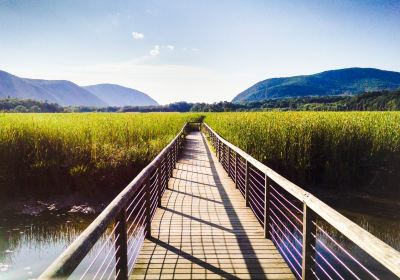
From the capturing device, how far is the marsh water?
6.88 m

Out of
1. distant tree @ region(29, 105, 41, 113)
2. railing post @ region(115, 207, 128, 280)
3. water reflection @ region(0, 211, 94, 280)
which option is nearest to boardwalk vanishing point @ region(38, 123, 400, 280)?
railing post @ region(115, 207, 128, 280)

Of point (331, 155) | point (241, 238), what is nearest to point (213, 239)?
point (241, 238)

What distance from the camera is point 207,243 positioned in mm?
4840

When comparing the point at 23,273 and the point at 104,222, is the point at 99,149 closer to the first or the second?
the point at 23,273

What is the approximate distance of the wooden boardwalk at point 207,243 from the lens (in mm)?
3910

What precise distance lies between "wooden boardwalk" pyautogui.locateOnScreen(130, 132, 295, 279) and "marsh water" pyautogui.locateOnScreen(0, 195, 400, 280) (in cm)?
273

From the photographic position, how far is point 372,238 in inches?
72.6

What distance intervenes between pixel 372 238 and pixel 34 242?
8.13 metres

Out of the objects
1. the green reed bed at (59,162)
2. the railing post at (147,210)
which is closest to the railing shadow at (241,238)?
the railing post at (147,210)

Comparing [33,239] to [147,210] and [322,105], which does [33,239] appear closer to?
[147,210]

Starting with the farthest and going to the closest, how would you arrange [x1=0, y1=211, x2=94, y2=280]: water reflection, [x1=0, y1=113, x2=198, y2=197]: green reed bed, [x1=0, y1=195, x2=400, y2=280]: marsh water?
[x1=0, y1=113, x2=198, y2=197]: green reed bed, [x1=0, y1=195, x2=400, y2=280]: marsh water, [x1=0, y1=211, x2=94, y2=280]: water reflection

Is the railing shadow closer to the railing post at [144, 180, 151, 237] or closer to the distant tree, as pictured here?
the railing post at [144, 180, 151, 237]

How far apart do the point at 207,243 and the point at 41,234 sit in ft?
18.6

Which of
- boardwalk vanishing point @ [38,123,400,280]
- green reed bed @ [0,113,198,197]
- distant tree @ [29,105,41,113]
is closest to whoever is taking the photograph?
boardwalk vanishing point @ [38,123,400,280]
